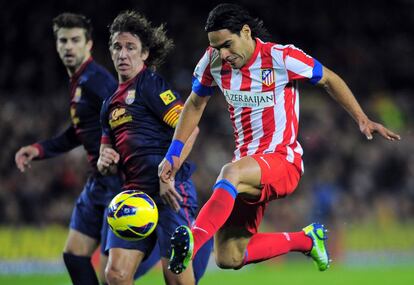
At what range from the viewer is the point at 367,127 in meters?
5.37

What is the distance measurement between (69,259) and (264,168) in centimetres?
186

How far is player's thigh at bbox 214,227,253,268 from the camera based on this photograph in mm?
5973

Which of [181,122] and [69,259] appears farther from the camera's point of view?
[69,259]

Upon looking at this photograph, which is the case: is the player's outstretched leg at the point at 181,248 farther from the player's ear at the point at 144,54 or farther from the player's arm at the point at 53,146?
the player's arm at the point at 53,146

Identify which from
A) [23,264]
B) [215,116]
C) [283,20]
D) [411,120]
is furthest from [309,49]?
[23,264]

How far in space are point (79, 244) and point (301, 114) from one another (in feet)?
30.6

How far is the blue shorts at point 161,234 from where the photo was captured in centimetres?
573

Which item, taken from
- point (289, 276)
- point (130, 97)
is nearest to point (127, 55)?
point (130, 97)

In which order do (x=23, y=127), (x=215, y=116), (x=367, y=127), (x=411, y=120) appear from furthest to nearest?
(x=411, y=120)
(x=215, y=116)
(x=23, y=127)
(x=367, y=127)

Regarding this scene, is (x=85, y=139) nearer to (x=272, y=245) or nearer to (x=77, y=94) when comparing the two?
(x=77, y=94)

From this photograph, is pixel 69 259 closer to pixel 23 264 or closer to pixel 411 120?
pixel 23 264

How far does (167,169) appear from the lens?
5539 millimetres

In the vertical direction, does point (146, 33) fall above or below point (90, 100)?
above

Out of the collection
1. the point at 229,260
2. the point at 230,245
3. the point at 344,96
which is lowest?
the point at 229,260
